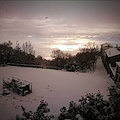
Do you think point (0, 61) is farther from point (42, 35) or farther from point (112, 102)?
point (112, 102)

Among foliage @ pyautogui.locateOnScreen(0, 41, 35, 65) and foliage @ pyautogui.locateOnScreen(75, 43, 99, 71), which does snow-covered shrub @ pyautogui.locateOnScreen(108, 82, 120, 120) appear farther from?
foliage @ pyautogui.locateOnScreen(0, 41, 35, 65)

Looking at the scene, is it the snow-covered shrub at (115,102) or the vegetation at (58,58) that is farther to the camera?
the vegetation at (58,58)

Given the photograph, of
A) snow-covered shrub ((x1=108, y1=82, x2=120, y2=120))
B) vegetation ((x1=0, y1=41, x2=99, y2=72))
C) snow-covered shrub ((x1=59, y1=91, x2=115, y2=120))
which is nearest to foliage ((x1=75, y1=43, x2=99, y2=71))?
vegetation ((x1=0, y1=41, x2=99, y2=72))

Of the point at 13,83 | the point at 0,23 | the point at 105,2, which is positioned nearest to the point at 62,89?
the point at 13,83

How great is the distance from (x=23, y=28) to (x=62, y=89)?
4187 millimetres

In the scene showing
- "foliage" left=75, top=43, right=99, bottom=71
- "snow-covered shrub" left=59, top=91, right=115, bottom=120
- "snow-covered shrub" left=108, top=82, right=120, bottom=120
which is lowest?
"snow-covered shrub" left=59, top=91, right=115, bottom=120

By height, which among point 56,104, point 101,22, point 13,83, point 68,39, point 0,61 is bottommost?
point 56,104

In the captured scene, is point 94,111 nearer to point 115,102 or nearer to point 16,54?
point 115,102

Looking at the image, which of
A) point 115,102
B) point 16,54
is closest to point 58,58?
point 16,54

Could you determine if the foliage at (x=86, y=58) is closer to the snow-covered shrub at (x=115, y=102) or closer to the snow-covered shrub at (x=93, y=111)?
the snow-covered shrub at (x=93, y=111)

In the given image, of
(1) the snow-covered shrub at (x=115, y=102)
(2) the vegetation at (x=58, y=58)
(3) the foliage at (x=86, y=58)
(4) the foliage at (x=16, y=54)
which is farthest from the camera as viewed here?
(3) the foliage at (x=86, y=58)

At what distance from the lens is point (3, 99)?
15.0 ft

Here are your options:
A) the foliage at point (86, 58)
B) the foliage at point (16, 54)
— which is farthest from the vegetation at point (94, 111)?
the foliage at point (16, 54)

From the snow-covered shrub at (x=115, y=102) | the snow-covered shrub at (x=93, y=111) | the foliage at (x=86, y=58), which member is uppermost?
the foliage at (x=86, y=58)
